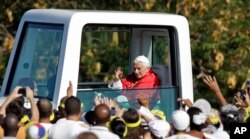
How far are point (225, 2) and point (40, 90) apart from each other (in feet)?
32.5

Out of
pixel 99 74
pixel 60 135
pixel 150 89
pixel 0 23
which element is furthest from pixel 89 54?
pixel 60 135

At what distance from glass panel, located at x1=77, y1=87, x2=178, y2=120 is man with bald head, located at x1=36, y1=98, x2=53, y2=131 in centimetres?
88

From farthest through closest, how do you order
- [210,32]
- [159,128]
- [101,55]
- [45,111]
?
1. [101,55]
2. [210,32]
3. [45,111]
4. [159,128]

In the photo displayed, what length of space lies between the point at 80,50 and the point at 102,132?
1.84m

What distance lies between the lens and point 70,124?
970 cm

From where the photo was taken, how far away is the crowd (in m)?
9.59

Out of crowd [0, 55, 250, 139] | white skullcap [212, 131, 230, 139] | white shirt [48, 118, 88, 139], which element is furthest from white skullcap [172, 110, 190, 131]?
white shirt [48, 118, 88, 139]

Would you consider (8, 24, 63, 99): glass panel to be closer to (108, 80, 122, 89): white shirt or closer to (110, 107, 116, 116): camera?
(110, 107, 116, 116): camera

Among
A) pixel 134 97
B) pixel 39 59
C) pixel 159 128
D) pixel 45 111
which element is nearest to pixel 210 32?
pixel 39 59

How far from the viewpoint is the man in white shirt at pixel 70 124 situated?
31.5ft

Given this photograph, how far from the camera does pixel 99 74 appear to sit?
20578mm

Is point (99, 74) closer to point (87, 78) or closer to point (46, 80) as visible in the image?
point (87, 78)

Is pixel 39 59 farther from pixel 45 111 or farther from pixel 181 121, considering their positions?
pixel 181 121

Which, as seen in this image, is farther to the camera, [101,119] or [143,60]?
[143,60]
